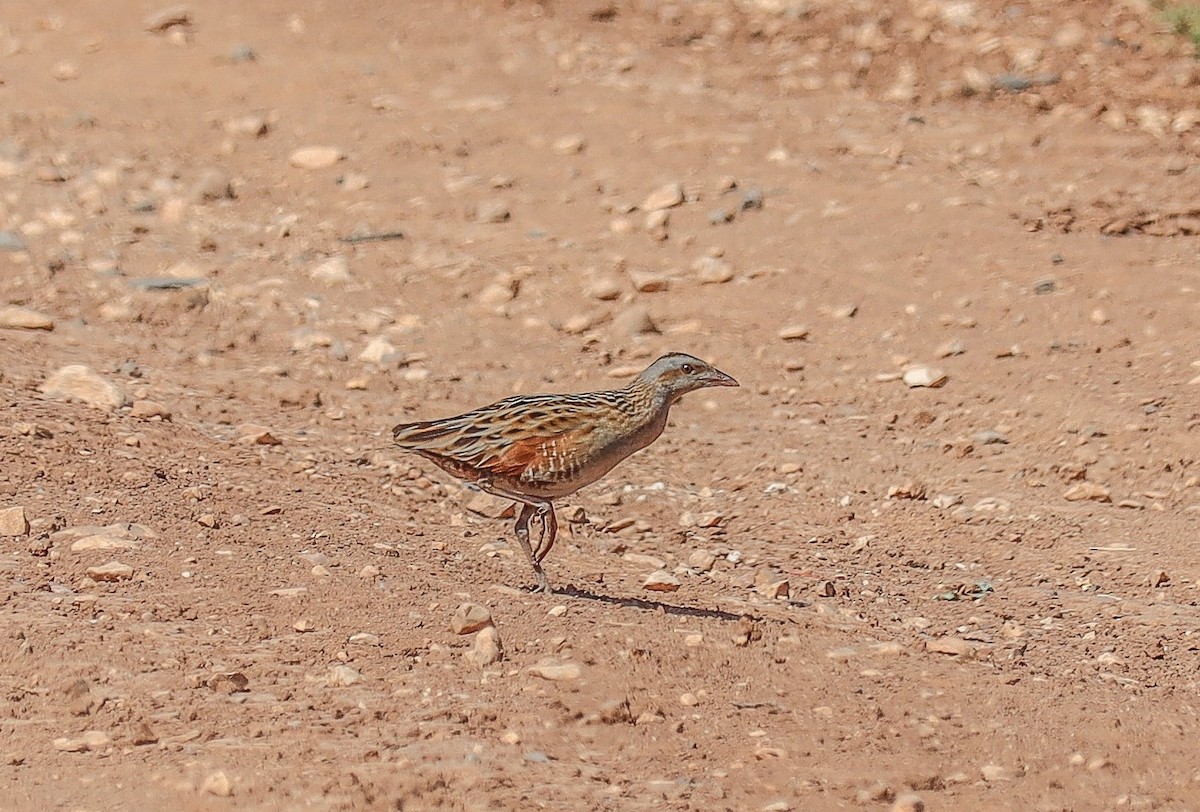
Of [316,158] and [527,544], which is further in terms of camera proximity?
[316,158]

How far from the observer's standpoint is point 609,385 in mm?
9789

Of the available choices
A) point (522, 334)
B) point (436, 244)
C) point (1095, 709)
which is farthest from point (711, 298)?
point (1095, 709)

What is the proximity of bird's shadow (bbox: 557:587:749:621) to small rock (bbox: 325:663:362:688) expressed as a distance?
3.95 feet

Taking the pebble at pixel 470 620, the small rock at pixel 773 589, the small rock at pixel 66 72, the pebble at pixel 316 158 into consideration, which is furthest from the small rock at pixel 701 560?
the small rock at pixel 66 72

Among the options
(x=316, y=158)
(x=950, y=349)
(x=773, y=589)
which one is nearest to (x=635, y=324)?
(x=950, y=349)

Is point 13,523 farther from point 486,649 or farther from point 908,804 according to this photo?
point 908,804

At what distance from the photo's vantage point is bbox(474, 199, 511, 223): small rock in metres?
11.9

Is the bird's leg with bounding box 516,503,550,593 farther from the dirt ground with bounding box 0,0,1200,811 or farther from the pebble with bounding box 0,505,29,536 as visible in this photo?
the pebble with bounding box 0,505,29,536

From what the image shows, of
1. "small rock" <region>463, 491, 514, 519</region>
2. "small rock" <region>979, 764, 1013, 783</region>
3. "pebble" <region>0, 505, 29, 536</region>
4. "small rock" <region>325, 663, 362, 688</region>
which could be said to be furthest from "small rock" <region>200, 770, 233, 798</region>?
"small rock" <region>463, 491, 514, 519</region>

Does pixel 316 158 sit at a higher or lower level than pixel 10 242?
lower

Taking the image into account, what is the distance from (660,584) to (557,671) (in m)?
1.39

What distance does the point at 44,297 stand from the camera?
10.5 m

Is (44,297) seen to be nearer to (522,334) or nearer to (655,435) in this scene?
(522,334)

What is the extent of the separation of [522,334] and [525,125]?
3.19 meters
